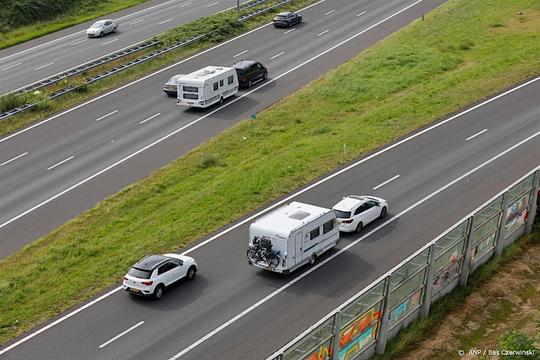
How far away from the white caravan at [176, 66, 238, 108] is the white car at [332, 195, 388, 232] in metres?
21.3

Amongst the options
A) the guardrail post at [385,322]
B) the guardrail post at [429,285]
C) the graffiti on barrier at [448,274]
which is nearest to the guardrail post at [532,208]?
the graffiti on barrier at [448,274]

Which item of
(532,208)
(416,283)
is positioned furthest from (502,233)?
(416,283)

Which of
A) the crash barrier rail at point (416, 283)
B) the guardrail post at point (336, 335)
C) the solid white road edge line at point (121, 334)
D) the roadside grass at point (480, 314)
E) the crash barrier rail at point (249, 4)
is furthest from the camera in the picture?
the crash barrier rail at point (249, 4)

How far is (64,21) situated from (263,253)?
56847mm

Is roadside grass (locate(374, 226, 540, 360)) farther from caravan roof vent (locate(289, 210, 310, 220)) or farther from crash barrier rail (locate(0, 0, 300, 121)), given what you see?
crash barrier rail (locate(0, 0, 300, 121))

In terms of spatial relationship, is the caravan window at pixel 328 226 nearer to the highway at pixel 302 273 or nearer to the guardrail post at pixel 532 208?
the highway at pixel 302 273

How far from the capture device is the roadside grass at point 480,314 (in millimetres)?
28031

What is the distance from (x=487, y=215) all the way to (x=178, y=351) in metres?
13.7

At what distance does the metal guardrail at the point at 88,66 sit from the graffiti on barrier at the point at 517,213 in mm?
40373

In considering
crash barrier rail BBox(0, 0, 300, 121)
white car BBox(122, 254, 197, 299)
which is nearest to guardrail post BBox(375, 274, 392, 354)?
white car BBox(122, 254, 197, 299)

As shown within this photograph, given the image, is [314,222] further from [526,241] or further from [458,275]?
[526,241]

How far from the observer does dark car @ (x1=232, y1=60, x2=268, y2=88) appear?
6150 centimetres

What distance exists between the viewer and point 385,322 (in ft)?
88.1

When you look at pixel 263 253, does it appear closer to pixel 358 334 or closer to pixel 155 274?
pixel 155 274
